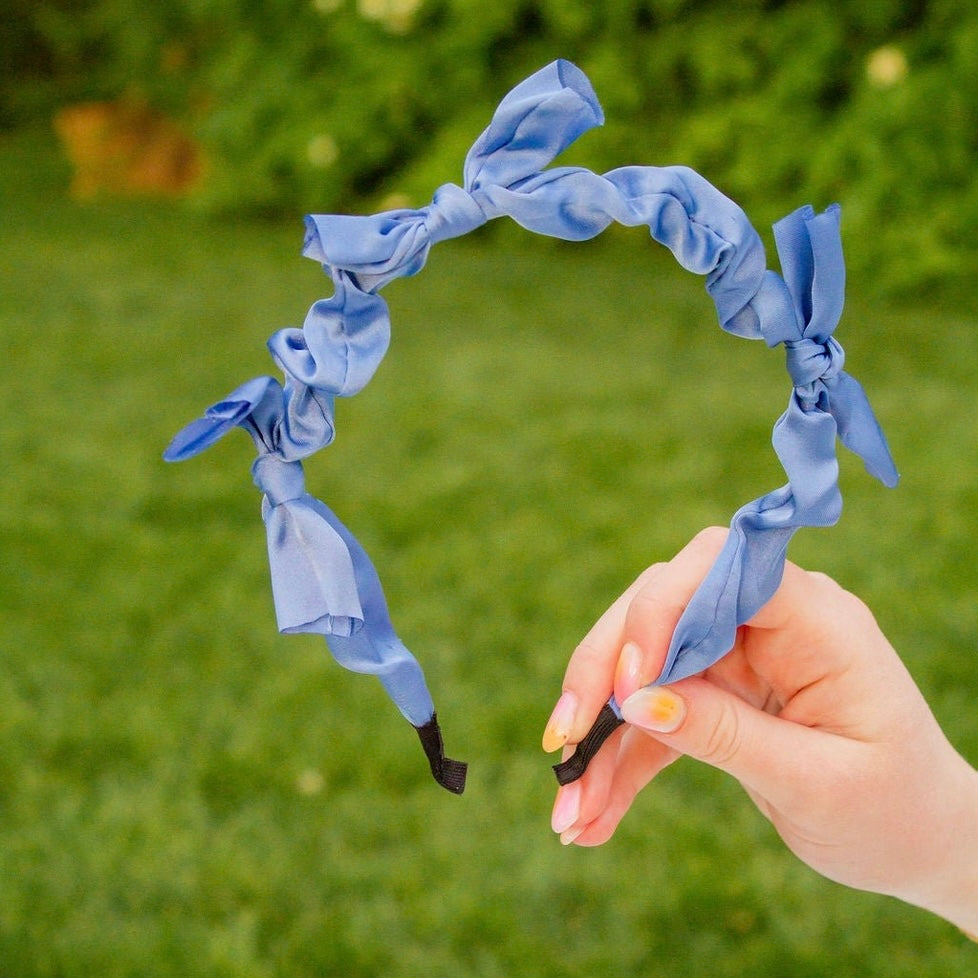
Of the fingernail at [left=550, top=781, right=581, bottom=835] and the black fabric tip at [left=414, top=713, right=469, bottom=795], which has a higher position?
the black fabric tip at [left=414, top=713, right=469, bottom=795]

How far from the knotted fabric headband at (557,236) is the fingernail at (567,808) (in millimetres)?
242

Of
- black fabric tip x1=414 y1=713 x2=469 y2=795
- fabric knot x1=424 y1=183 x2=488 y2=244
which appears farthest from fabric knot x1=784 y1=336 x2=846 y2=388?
black fabric tip x1=414 y1=713 x2=469 y2=795

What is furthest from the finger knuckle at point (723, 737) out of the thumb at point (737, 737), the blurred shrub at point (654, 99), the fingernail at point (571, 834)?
the blurred shrub at point (654, 99)

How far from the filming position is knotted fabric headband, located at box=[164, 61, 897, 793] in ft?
1.87

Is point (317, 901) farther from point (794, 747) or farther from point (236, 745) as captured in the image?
point (794, 747)

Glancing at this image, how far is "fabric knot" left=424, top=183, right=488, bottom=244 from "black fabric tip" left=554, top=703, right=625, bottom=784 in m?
0.34

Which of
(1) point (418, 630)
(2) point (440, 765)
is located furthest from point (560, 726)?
(1) point (418, 630)

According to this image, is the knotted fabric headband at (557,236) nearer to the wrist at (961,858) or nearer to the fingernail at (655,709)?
the fingernail at (655,709)

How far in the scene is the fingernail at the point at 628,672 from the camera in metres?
0.77

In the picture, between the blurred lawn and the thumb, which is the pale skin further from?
the blurred lawn

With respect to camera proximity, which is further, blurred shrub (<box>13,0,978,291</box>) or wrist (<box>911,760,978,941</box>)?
blurred shrub (<box>13,0,978,291</box>)

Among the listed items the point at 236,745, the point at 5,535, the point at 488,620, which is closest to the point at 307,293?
the point at 5,535

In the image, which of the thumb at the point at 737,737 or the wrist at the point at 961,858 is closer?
the thumb at the point at 737,737

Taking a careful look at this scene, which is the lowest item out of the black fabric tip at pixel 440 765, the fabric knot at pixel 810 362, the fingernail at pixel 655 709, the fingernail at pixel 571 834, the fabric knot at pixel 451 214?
the fingernail at pixel 571 834
